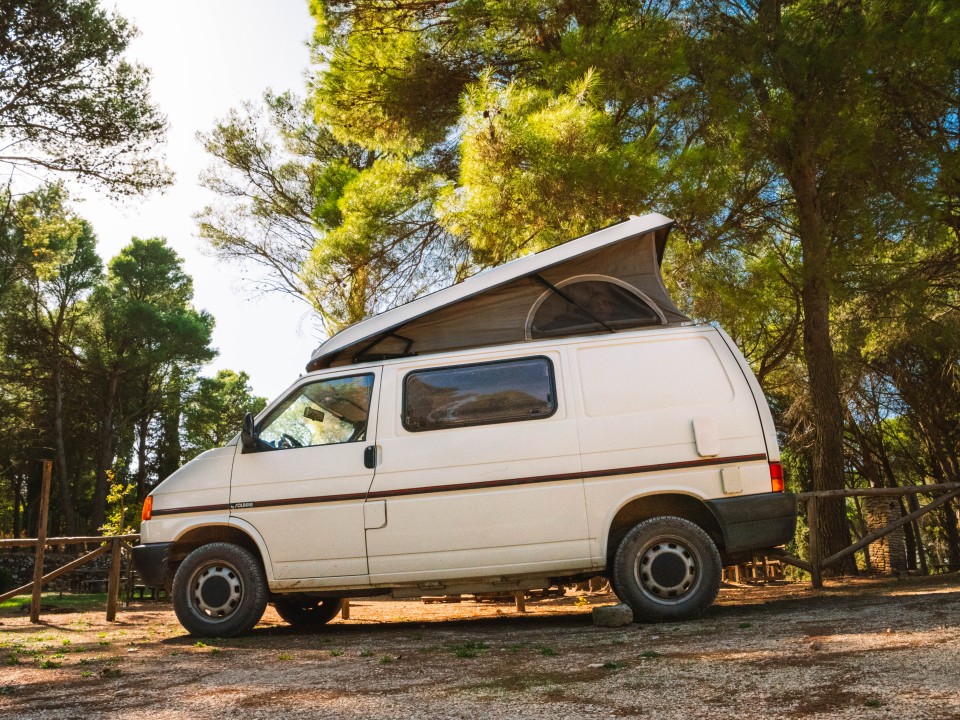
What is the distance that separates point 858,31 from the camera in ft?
36.7

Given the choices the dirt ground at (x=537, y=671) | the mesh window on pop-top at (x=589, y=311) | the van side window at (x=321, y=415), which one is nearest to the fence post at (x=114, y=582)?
the dirt ground at (x=537, y=671)

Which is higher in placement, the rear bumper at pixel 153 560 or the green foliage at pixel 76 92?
the green foliage at pixel 76 92

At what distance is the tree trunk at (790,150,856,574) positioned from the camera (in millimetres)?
11812

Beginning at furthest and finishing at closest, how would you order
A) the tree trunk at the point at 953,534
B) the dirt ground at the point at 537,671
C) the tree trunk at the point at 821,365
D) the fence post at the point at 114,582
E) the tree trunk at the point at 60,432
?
the tree trunk at the point at 60,432 < the tree trunk at the point at 953,534 < the tree trunk at the point at 821,365 < the fence post at the point at 114,582 < the dirt ground at the point at 537,671

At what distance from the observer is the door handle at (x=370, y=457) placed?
21.5ft

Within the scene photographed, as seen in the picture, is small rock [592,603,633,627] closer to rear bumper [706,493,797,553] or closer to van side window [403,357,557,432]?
rear bumper [706,493,797,553]

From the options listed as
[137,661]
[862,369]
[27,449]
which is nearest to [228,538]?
[137,661]

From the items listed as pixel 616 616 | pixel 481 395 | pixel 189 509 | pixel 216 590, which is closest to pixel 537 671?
pixel 616 616

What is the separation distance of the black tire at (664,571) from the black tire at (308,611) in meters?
3.00

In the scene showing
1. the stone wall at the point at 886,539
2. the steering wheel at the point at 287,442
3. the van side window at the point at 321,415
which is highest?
the van side window at the point at 321,415

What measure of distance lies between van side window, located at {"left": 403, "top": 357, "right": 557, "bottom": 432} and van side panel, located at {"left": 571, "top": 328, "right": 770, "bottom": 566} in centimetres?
30

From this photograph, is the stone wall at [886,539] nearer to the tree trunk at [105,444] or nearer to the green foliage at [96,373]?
the green foliage at [96,373]

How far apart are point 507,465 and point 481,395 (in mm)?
566

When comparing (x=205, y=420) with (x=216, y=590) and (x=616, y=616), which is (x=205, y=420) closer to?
(x=216, y=590)
